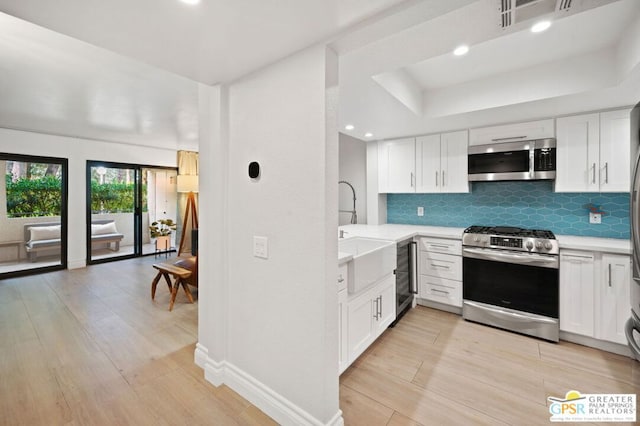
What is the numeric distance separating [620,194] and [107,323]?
533 centimetres

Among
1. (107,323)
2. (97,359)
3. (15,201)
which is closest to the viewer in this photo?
(97,359)

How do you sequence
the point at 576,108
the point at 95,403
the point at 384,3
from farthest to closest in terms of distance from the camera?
the point at 576,108, the point at 95,403, the point at 384,3

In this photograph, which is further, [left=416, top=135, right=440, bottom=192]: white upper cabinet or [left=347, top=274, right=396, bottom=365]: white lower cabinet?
[left=416, top=135, right=440, bottom=192]: white upper cabinet

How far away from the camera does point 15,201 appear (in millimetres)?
4625

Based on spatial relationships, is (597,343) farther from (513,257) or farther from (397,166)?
(397,166)

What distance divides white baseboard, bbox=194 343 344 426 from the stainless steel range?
204cm

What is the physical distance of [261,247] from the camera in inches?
68.9

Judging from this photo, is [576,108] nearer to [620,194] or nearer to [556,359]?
[620,194]

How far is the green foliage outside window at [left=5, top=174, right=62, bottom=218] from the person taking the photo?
460 centimetres

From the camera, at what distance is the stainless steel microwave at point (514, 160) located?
282 centimetres

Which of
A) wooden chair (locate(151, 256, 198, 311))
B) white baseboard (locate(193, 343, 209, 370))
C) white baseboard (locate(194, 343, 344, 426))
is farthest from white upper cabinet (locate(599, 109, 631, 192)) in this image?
wooden chair (locate(151, 256, 198, 311))

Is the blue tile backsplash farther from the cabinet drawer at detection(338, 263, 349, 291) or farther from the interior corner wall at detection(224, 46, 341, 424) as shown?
the interior corner wall at detection(224, 46, 341, 424)

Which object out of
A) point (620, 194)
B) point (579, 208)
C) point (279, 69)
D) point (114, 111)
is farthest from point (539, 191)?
point (114, 111)

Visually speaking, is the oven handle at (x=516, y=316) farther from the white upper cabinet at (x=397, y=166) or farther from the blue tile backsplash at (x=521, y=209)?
the white upper cabinet at (x=397, y=166)
